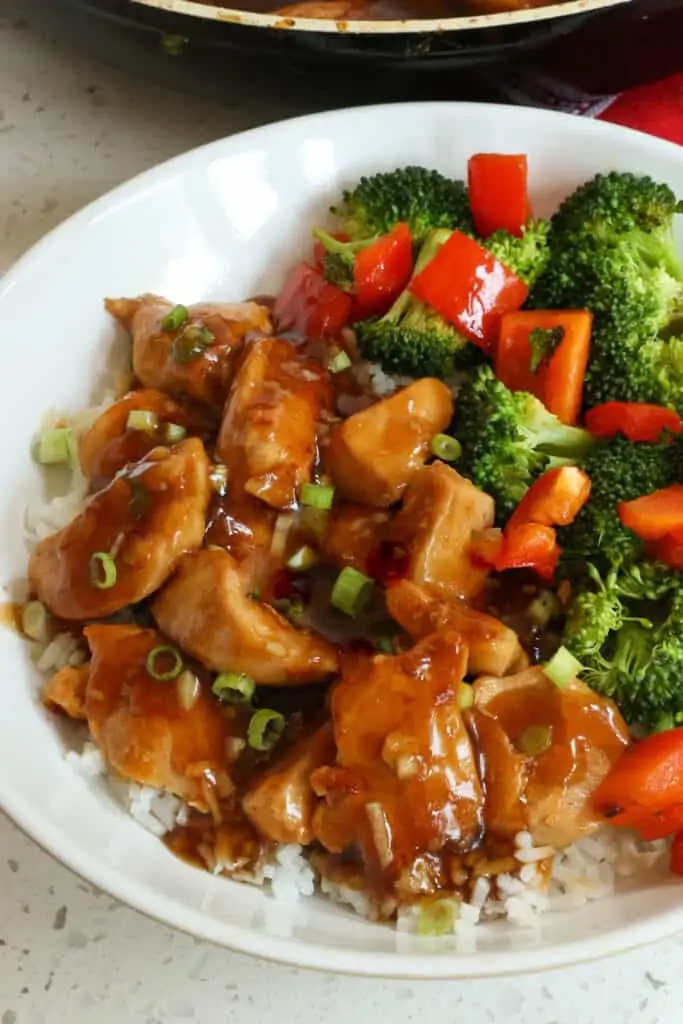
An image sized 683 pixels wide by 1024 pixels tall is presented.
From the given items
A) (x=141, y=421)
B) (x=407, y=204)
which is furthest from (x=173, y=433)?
(x=407, y=204)

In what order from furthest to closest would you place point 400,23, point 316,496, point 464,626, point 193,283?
point 193,283 → point 400,23 → point 316,496 → point 464,626

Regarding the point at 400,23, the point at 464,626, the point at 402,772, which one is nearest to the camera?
the point at 402,772

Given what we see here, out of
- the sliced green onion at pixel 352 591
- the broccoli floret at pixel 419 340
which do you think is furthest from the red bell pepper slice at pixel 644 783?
the broccoli floret at pixel 419 340

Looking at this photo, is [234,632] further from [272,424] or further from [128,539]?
[272,424]

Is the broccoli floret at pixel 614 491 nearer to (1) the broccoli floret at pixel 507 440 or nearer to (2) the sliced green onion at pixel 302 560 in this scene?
(1) the broccoli floret at pixel 507 440

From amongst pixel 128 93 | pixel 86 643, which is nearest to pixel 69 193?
pixel 128 93

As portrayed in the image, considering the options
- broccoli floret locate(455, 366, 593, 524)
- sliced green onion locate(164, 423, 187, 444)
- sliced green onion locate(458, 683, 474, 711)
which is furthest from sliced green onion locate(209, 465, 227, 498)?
sliced green onion locate(458, 683, 474, 711)
